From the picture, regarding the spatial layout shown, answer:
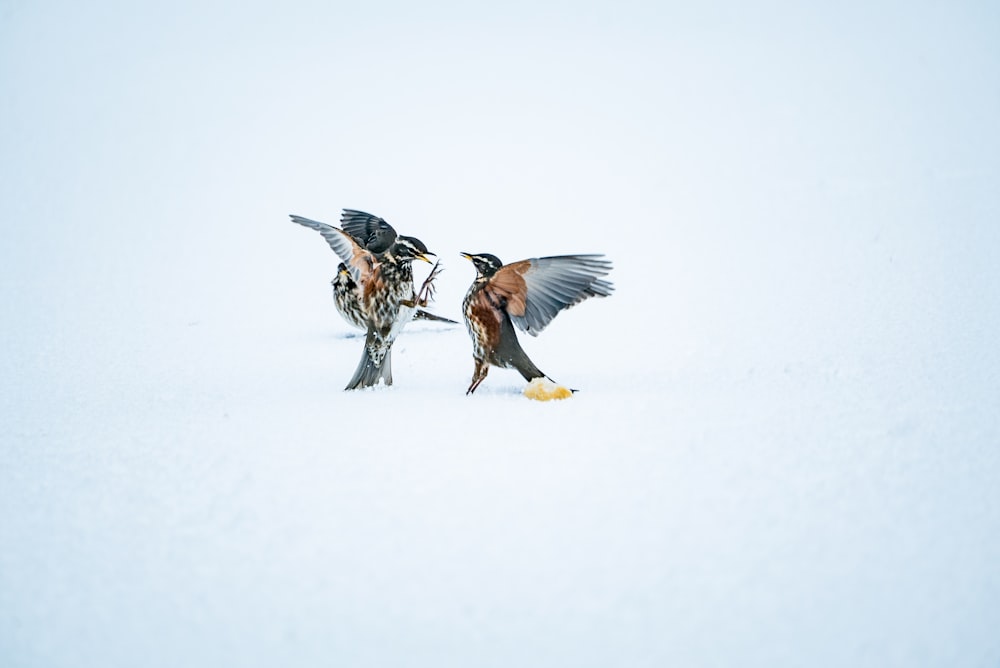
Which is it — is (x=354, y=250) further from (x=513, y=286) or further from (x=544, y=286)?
(x=544, y=286)

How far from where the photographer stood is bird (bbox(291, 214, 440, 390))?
443cm

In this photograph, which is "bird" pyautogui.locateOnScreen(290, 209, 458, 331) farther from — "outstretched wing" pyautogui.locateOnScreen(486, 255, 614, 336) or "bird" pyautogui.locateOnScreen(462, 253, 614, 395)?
"outstretched wing" pyautogui.locateOnScreen(486, 255, 614, 336)

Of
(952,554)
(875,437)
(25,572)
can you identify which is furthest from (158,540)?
(875,437)

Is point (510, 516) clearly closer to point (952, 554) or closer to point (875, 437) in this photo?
point (952, 554)

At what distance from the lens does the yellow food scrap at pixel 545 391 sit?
4.02 metres

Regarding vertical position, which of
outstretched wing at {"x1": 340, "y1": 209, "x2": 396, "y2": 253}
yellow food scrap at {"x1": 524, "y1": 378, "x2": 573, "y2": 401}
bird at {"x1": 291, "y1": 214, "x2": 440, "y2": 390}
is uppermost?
outstretched wing at {"x1": 340, "y1": 209, "x2": 396, "y2": 253}

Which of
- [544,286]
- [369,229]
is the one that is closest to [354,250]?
[369,229]

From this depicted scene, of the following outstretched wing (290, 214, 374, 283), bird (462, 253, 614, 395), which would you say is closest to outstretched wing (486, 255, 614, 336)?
bird (462, 253, 614, 395)

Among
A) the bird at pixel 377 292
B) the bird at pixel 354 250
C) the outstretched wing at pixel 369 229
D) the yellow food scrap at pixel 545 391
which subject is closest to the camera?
the yellow food scrap at pixel 545 391

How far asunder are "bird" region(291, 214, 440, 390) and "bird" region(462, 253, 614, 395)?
1.28 feet

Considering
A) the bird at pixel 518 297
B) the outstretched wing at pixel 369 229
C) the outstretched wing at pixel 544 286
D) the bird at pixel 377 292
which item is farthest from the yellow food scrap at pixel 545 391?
the outstretched wing at pixel 369 229

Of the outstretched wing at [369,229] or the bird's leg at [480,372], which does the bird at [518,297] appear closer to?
the bird's leg at [480,372]

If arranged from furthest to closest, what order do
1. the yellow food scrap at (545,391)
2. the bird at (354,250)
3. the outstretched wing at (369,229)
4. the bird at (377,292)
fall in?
the outstretched wing at (369,229) < the bird at (377,292) < the bird at (354,250) < the yellow food scrap at (545,391)

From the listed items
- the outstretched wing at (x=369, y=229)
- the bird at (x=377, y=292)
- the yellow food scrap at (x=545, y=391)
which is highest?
the outstretched wing at (x=369, y=229)
